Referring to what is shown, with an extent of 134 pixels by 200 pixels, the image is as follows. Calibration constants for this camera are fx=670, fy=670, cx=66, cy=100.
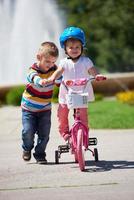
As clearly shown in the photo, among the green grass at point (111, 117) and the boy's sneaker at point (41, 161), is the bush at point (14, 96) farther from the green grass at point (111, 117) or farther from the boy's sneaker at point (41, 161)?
the boy's sneaker at point (41, 161)

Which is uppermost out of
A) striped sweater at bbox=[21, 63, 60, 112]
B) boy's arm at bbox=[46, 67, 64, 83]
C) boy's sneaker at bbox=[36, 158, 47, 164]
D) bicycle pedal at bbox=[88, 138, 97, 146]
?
boy's arm at bbox=[46, 67, 64, 83]

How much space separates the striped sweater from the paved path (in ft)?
2.13

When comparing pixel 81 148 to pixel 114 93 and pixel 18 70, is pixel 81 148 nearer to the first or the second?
pixel 114 93

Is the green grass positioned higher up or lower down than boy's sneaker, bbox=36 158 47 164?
lower down

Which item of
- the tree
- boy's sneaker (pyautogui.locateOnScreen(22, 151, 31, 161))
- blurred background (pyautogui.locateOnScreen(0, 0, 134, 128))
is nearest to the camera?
boy's sneaker (pyautogui.locateOnScreen(22, 151, 31, 161))

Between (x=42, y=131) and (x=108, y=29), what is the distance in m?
43.9

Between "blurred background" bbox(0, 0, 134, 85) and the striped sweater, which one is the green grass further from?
the striped sweater

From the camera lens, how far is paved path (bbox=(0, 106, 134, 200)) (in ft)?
18.7

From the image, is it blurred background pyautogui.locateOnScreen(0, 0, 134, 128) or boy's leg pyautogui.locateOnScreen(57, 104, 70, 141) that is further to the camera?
blurred background pyautogui.locateOnScreen(0, 0, 134, 128)

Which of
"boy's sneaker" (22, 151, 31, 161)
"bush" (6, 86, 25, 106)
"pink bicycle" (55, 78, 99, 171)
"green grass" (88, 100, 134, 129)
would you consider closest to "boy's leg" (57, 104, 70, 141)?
"pink bicycle" (55, 78, 99, 171)

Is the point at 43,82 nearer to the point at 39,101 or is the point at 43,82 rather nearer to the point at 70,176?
the point at 39,101

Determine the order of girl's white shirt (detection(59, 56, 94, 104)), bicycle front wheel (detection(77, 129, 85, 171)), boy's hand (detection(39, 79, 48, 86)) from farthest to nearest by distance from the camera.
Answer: girl's white shirt (detection(59, 56, 94, 104)) < boy's hand (detection(39, 79, 48, 86)) < bicycle front wheel (detection(77, 129, 85, 171))

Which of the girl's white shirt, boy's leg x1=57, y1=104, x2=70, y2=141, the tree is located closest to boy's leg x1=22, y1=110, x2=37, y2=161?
boy's leg x1=57, y1=104, x2=70, y2=141

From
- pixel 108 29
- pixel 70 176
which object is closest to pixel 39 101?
pixel 70 176
